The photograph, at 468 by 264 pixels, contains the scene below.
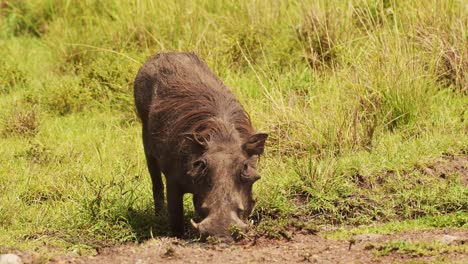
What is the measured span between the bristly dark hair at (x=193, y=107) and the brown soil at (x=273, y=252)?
646 mm

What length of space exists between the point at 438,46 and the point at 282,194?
268cm

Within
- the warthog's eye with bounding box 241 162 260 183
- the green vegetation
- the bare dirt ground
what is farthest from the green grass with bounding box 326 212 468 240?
the warthog's eye with bounding box 241 162 260 183

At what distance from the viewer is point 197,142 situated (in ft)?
19.8

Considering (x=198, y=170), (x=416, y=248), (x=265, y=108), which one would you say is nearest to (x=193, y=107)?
(x=198, y=170)

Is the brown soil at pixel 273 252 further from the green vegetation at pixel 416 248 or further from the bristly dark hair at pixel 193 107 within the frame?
the bristly dark hair at pixel 193 107

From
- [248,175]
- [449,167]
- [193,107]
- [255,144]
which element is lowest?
[449,167]

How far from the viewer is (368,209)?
6.84m

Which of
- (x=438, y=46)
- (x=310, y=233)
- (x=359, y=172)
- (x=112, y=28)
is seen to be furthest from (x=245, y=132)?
(x=112, y=28)

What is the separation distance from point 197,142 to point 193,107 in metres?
0.47

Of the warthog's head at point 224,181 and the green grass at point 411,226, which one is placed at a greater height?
the warthog's head at point 224,181

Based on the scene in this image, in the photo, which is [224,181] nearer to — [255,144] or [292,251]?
[255,144]

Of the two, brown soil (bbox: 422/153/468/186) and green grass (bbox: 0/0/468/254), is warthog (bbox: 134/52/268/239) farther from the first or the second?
brown soil (bbox: 422/153/468/186)

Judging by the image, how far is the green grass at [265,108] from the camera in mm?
6812

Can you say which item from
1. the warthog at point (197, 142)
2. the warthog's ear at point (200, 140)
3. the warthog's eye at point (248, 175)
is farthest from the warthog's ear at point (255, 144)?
the warthog's ear at point (200, 140)
